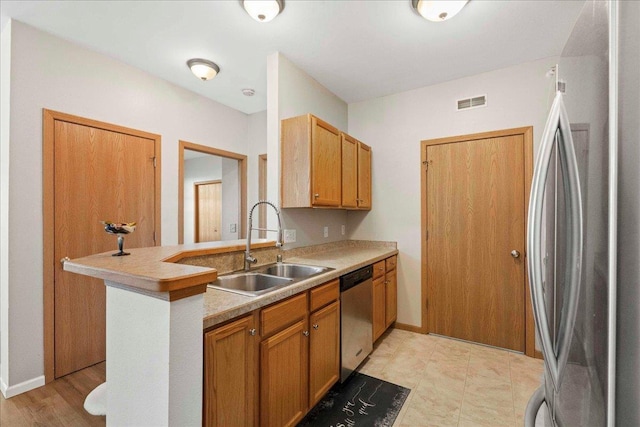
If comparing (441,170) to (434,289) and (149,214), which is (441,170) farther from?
(149,214)

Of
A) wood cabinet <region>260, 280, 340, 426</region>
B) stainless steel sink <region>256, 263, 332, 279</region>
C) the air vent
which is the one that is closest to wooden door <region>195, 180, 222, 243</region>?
stainless steel sink <region>256, 263, 332, 279</region>

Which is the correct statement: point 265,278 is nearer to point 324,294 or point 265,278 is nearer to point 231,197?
point 324,294

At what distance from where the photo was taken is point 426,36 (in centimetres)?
240

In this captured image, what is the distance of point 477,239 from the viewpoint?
9.86 feet

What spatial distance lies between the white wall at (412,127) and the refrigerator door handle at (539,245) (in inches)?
101

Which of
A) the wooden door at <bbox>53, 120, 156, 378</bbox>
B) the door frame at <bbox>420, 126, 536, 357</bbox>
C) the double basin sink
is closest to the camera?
the double basin sink

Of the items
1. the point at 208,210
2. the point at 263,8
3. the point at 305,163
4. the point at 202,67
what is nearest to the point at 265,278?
the point at 305,163

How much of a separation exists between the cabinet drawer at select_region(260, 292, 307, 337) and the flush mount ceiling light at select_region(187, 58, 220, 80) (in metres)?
2.40

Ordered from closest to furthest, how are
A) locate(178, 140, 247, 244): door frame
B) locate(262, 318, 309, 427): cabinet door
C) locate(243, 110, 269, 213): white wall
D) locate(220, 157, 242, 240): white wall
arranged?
locate(262, 318, 309, 427): cabinet door
locate(178, 140, 247, 244): door frame
locate(243, 110, 269, 213): white wall
locate(220, 157, 242, 240): white wall

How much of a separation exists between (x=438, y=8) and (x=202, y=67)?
2.12m

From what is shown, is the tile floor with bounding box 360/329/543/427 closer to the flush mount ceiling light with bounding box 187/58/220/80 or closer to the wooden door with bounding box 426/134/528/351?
the wooden door with bounding box 426/134/528/351

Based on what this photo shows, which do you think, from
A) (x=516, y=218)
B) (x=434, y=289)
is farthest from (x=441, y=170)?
(x=434, y=289)

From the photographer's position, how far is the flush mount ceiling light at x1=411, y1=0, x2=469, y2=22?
75.4 inches

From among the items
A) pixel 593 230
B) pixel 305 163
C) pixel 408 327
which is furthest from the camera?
pixel 408 327
